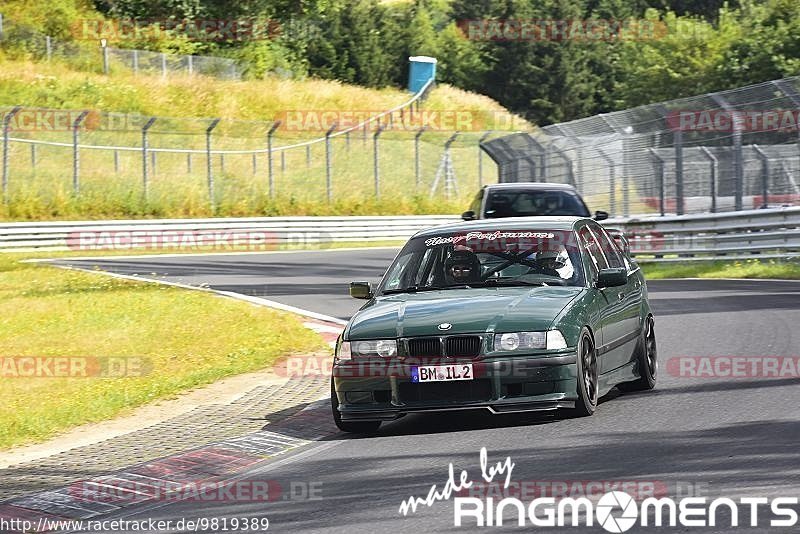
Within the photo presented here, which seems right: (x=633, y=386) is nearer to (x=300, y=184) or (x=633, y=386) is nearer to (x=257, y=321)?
(x=257, y=321)

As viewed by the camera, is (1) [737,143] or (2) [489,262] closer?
(2) [489,262]

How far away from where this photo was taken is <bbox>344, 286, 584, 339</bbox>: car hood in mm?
9734

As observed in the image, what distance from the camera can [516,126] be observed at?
7375cm

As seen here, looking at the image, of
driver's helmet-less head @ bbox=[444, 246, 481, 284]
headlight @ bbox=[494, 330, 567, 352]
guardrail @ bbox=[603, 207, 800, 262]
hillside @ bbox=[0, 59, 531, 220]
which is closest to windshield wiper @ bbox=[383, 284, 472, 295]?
driver's helmet-less head @ bbox=[444, 246, 481, 284]

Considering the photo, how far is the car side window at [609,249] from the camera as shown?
39.4 feet

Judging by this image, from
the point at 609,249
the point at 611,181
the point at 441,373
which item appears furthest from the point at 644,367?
the point at 611,181

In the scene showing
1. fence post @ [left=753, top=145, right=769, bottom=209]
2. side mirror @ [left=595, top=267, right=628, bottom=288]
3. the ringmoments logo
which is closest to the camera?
the ringmoments logo

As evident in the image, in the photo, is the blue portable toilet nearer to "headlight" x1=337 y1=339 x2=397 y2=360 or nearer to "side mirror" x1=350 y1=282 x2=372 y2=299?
"side mirror" x1=350 y1=282 x2=372 y2=299

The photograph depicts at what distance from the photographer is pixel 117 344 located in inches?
640

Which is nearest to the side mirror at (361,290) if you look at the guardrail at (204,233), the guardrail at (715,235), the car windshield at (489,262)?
the car windshield at (489,262)

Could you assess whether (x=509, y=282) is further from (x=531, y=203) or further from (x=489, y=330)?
(x=531, y=203)

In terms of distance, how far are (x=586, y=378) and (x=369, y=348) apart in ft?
4.92

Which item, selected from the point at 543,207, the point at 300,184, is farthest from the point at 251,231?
the point at 543,207

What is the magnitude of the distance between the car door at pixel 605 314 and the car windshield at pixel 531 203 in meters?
10.6
